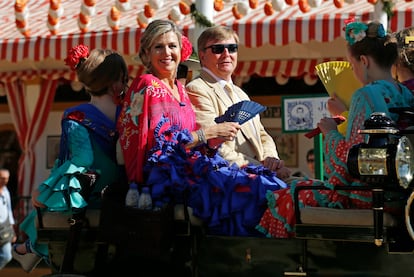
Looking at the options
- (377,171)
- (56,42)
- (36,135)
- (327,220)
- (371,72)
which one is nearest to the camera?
(377,171)

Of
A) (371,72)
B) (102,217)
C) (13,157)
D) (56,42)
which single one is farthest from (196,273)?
(13,157)

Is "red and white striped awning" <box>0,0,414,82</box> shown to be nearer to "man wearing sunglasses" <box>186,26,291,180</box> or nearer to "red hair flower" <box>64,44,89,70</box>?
"man wearing sunglasses" <box>186,26,291,180</box>

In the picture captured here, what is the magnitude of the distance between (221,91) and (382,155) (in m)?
1.67

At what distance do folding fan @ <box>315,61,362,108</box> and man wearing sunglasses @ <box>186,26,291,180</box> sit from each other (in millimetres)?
522

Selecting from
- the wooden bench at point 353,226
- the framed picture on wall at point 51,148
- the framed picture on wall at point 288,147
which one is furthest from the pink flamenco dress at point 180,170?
the framed picture on wall at point 51,148

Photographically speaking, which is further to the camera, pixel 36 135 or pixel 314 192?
pixel 36 135

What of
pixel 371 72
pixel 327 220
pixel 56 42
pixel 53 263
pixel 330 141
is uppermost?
pixel 56 42

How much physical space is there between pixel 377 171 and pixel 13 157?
14.7 metres

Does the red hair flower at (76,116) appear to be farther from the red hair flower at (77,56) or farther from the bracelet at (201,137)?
the bracelet at (201,137)

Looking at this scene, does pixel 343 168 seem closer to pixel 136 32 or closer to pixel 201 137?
pixel 201 137

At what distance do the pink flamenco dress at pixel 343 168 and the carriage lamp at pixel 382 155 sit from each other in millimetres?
258

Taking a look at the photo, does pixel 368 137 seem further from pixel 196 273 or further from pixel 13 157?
pixel 13 157

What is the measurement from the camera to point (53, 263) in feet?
14.5

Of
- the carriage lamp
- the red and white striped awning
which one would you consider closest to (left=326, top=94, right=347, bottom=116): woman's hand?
the carriage lamp
